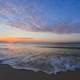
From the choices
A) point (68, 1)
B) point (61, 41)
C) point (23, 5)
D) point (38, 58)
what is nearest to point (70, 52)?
point (61, 41)

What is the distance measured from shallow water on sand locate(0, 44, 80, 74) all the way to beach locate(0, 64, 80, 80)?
3 cm

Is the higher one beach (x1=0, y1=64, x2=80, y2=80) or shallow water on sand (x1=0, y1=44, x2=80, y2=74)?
shallow water on sand (x1=0, y1=44, x2=80, y2=74)

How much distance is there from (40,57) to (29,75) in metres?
0.16

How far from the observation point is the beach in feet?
3.86

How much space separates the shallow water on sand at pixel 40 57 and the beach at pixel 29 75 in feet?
0.10

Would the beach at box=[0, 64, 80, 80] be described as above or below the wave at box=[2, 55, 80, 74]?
below

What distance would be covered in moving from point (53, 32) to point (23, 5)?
0.29 meters

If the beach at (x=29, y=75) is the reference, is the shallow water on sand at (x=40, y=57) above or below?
above

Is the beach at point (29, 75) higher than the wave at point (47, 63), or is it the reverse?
the wave at point (47, 63)

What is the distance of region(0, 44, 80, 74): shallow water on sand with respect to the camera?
1.17m

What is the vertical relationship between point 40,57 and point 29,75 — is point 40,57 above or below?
above

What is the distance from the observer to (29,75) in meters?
1.20

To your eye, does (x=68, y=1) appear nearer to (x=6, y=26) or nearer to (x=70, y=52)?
(x=70, y=52)

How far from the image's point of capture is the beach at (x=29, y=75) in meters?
1.18
